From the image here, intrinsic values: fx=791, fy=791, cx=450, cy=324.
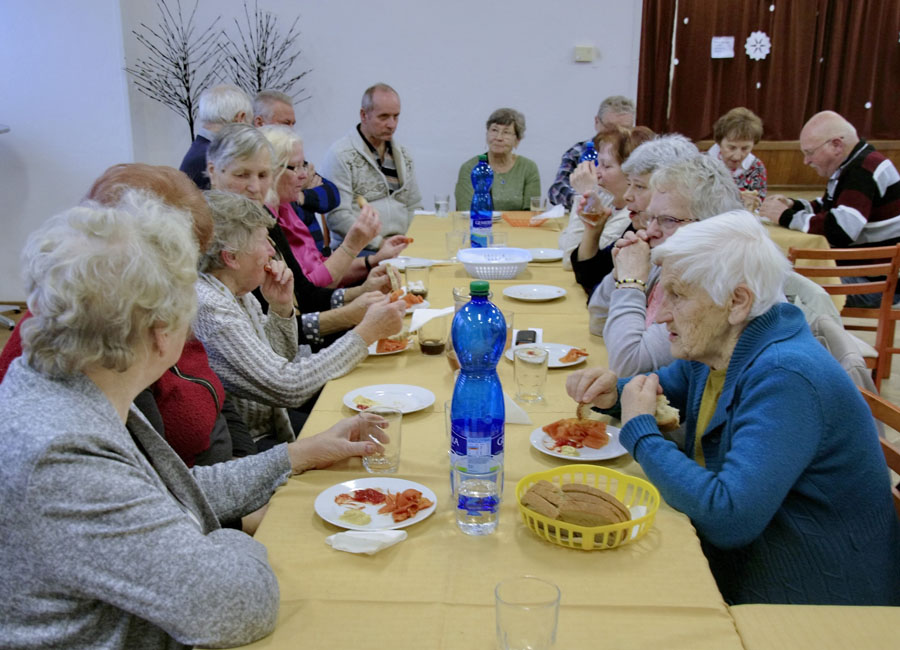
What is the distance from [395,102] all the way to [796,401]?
406cm

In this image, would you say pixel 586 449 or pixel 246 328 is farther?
pixel 246 328

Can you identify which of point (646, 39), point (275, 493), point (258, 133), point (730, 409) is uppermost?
point (646, 39)

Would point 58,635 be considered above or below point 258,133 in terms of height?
below

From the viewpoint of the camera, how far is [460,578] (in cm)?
126

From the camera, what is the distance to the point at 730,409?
1576 millimetres

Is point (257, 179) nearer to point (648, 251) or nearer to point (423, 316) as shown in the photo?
point (423, 316)

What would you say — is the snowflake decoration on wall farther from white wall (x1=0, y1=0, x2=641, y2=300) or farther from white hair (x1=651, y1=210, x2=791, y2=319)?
white hair (x1=651, y1=210, x2=791, y2=319)

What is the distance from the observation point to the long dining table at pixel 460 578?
1129 millimetres

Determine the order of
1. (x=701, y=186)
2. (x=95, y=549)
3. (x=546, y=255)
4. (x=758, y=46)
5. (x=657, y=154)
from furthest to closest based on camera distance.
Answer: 1. (x=758, y=46)
2. (x=546, y=255)
3. (x=657, y=154)
4. (x=701, y=186)
5. (x=95, y=549)

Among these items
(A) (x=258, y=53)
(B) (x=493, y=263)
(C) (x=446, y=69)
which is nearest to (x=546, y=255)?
(B) (x=493, y=263)

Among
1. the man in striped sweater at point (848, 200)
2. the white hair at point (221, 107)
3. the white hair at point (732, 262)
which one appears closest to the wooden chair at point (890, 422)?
the white hair at point (732, 262)

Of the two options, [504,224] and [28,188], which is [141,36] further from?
[504,224]

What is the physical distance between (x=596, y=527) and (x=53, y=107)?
217 inches

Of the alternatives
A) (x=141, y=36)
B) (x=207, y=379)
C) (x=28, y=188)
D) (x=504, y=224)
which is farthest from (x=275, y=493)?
(x=141, y=36)
